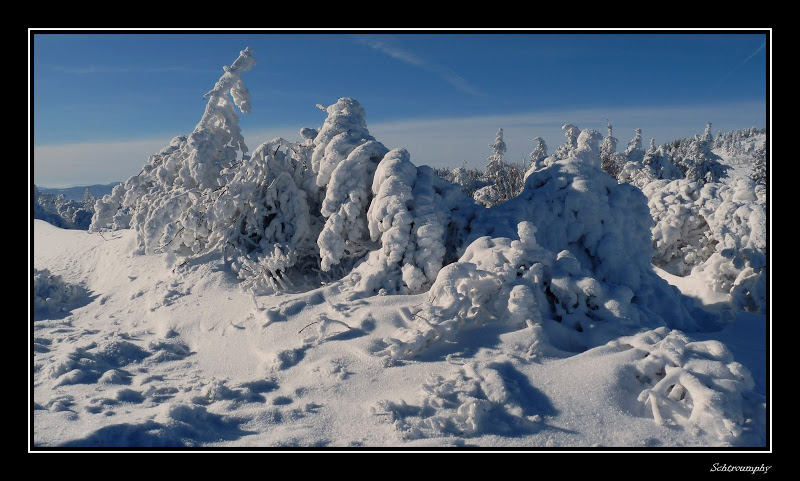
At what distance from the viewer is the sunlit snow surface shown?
527 centimetres

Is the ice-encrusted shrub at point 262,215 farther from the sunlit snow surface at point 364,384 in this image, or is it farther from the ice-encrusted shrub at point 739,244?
the ice-encrusted shrub at point 739,244

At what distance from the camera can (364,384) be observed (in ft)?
20.9

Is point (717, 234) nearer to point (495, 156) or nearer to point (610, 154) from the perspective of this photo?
point (495, 156)

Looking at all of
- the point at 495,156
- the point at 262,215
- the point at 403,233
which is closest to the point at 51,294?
the point at 262,215

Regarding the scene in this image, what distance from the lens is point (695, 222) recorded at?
44.4 ft

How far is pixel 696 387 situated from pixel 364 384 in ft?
13.3

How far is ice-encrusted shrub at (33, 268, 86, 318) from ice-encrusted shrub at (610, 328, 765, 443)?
12311 millimetres

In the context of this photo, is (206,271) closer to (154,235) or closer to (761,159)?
(154,235)

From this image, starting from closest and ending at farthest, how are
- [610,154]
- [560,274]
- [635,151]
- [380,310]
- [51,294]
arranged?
[560,274]
[380,310]
[51,294]
[635,151]
[610,154]

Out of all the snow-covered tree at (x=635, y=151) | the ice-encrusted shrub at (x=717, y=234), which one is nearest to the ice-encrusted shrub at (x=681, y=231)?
the ice-encrusted shrub at (x=717, y=234)

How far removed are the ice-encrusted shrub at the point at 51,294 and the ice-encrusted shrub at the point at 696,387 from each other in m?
12.3

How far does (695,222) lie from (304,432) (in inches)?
507

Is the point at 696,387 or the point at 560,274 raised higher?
the point at 560,274

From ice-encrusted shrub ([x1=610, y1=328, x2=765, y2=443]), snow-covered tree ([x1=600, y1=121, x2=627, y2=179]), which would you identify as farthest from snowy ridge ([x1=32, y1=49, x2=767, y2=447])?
snow-covered tree ([x1=600, y1=121, x2=627, y2=179])
